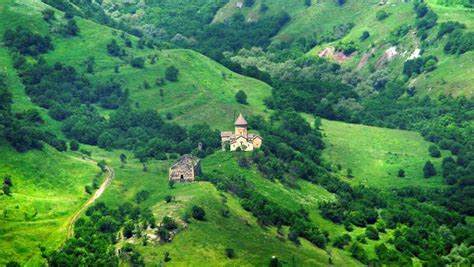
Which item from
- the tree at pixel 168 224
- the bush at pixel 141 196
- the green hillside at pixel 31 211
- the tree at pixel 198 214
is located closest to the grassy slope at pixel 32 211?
the green hillside at pixel 31 211

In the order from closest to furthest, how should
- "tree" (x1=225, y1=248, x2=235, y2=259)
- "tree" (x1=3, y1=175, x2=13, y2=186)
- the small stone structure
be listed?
"tree" (x1=225, y1=248, x2=235, y2=259) < "tree" (x1=3, y1=175, x2=13, y2=186) < the small stone structure

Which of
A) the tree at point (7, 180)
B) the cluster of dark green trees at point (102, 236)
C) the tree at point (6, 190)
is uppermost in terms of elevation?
the tree at point (7, 180)

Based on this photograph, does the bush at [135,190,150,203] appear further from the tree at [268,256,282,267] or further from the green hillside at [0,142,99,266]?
the tree at [268,256,282,267]

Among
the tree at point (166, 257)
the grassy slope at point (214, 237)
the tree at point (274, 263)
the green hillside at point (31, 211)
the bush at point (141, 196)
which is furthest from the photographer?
the bush at point (141, 196)

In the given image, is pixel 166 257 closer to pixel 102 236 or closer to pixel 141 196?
pixel 102 236

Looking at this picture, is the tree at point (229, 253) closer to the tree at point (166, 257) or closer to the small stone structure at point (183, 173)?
the tree at point (166, 257)

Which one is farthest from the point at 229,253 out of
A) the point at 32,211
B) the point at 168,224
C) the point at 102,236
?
the point at 32,211

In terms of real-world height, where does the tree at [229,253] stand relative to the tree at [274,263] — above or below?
above

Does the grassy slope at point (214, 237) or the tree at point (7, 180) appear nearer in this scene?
the grassy slope at point (214, 237)

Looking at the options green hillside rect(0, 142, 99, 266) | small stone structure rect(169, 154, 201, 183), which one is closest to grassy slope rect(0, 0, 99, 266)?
green hillside rect(0, 142, 99, 266)
